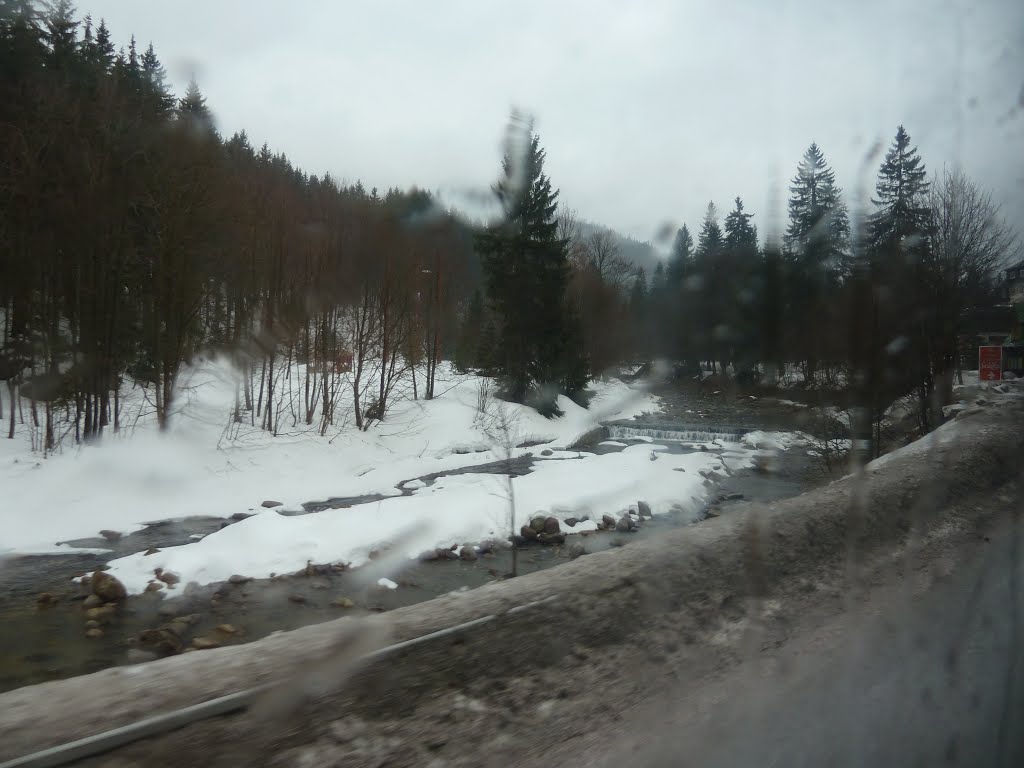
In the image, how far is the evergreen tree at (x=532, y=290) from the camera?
25516mm

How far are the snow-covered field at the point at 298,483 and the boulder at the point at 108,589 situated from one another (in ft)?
0.75

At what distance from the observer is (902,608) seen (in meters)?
3.21

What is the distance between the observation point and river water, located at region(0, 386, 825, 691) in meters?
6.68

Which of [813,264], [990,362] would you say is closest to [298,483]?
[813,264]

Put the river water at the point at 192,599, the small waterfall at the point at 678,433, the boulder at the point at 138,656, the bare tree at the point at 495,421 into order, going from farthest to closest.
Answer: the small waterfall at the point at 678,433
the bare tree at the point at 495,421
the river water at the point at 192,599
the boulder at the point at 138,656

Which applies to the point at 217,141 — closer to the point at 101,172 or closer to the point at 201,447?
the point at 101,172

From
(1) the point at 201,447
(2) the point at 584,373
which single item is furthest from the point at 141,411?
(2) the point at 584,373

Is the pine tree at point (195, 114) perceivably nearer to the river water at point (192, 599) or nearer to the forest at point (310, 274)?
the forest at point (310, 274)

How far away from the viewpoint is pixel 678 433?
22.1m

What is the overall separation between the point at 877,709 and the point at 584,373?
76.0ft

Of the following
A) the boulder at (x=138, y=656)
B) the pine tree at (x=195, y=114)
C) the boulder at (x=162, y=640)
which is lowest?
the boulder at (x=138, y=656)

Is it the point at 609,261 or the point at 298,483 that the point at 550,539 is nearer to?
the point at 609,261

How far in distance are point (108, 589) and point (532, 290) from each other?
2011 cm

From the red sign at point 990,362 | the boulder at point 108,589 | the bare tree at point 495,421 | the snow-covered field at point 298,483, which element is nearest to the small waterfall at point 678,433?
the snow-covered field at point 298,483
